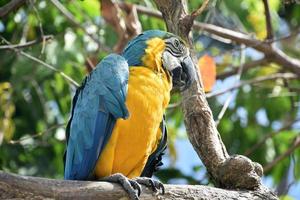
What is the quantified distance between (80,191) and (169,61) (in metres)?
0.98

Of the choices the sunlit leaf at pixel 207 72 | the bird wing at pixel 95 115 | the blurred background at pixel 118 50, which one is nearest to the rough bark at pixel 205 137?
the bird wing at pixel 95 115

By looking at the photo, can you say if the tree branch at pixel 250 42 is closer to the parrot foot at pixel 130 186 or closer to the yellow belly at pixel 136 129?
the yellow belly at pixel 136 129

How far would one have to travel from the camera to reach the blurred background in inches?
177

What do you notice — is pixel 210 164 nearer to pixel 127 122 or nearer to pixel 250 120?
pixel 127 122

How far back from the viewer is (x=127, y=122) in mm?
2975

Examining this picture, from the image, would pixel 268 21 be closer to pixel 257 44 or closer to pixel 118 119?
pixel 257 44

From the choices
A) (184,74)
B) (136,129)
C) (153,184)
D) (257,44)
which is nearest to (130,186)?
(153,184)

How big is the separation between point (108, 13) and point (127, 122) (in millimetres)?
1192

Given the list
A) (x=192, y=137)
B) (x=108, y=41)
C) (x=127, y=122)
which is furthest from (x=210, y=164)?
(x=108, y=41)

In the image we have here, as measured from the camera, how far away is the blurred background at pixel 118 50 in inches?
177

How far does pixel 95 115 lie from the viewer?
9.84 feet

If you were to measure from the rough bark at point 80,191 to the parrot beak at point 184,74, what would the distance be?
0.58 metres

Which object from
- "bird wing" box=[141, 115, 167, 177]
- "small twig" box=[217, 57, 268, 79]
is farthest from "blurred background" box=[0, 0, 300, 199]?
"bird wing" box=[141, 115, 167, 177]

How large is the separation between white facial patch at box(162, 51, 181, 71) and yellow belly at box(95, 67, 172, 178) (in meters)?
0.14
